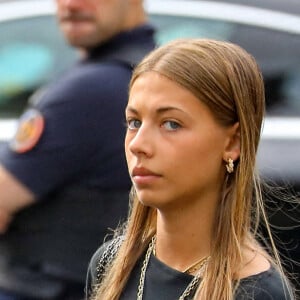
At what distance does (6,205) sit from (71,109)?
31 cm

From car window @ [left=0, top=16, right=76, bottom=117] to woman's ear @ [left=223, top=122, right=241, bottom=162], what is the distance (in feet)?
6.74

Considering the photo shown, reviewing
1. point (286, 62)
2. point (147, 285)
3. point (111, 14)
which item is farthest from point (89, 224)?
point (286, 62)

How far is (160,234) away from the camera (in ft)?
6.70

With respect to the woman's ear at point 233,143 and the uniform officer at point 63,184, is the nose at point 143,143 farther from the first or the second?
the uniform officer at point 63,184

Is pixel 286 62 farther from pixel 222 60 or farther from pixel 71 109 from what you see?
pixel 222 60

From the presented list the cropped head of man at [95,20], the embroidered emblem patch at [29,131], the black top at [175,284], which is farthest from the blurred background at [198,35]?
the black top at [175,284]

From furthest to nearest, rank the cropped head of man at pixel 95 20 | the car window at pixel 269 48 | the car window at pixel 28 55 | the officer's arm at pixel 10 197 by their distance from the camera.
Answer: the car window at pixel 28 55
the car window at pixel 269 48
the cropped head of man at pixel 95 20
the officer's arm at pixel 10 197

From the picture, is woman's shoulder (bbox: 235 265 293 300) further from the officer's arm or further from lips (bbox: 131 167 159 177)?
the officer's arm

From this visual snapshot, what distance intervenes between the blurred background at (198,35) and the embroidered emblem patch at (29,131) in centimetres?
92

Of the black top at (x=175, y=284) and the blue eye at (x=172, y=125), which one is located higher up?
the blue eye at (x=172, y=125)

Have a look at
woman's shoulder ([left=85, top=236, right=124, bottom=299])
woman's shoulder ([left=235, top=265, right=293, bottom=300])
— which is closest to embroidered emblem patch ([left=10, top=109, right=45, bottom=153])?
woman's shoulder ([left=85, top=236, right=124, bottom=299])

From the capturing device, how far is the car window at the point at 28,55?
3990 mm

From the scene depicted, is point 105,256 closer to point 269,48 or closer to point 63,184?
point 63,184

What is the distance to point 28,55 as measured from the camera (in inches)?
157
